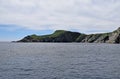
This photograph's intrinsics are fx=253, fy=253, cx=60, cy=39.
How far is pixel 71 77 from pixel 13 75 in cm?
976

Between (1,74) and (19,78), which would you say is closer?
(19,78)

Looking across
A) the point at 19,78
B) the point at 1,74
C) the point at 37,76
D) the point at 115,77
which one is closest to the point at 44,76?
the point at 37,76

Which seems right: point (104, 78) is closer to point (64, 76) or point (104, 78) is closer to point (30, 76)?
point (64, 76)

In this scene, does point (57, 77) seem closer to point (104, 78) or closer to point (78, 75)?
point (78, 75)

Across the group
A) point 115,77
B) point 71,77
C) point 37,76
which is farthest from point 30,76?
point 115,77

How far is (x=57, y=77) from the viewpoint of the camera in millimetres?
40312

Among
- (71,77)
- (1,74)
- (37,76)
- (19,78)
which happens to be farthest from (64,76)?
(1,74)

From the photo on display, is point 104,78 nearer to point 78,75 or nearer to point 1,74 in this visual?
point 78,75

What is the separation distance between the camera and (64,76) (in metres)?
41.4

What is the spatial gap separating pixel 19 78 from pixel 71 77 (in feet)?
27.0

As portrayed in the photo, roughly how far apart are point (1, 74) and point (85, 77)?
46.9 ft

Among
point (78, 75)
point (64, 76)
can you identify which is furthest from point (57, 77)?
point (78, 75)

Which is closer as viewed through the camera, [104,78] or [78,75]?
[104,78]

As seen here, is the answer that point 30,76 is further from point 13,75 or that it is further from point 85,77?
point 85,77
